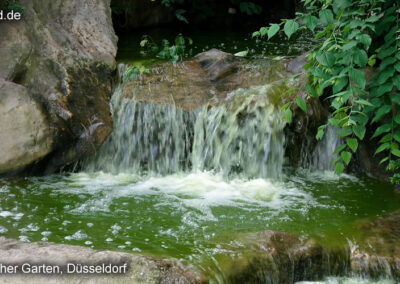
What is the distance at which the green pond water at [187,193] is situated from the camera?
3840 mm

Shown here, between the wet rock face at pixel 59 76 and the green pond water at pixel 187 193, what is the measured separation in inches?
10.1

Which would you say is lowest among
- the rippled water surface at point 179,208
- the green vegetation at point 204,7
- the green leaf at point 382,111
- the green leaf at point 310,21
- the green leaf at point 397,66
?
the rippled water surface at point 179,208

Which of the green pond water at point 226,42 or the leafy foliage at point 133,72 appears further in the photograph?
the green pond water at point 226,42

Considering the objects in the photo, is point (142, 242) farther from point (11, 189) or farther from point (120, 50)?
point (120, 50)

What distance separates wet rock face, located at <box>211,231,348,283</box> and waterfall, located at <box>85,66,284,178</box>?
5.54ft

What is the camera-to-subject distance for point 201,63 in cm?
634

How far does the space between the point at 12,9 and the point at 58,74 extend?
0.81 metres

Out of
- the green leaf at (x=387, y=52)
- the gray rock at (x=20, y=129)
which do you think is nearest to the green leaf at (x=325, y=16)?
the green leaf at (x=387, y=52)

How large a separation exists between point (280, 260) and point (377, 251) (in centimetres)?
75

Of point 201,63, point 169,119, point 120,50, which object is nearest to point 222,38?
point 120,50

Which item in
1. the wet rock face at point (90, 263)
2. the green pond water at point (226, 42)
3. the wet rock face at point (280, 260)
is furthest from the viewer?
the green pond water at point (226, 42)

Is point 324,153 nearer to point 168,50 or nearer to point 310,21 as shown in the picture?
point 310,21

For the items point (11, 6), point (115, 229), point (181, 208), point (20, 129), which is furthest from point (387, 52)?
point (11, 6)

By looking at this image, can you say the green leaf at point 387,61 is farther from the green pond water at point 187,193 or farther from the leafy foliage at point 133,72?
the leafy foliage at point 133,72
